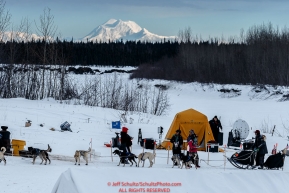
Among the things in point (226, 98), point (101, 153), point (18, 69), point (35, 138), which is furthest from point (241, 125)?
point (226, 98)

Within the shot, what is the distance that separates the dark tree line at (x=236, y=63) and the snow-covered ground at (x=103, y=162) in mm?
22626

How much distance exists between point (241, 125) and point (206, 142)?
3.60 meters

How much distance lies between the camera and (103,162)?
64.4 ft

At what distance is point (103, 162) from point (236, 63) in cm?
6621

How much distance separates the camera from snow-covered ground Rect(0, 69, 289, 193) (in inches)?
445

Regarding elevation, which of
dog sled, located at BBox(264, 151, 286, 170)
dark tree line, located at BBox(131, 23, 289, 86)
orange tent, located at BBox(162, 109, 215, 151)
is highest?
dark tree line, located at BBox(131, 23, 289, 86)

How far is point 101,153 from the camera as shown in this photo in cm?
2188

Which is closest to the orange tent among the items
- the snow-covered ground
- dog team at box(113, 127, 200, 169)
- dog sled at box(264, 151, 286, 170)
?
the snow-covered ground

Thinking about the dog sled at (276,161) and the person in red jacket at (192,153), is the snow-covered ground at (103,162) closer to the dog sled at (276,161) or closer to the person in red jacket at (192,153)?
the dog sled at (276,161)

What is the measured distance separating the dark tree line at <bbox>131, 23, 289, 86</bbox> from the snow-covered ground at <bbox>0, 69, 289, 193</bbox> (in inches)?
891

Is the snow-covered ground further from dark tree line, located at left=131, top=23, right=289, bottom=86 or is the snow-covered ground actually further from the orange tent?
dark tree line, located at left=131, top=23, right=289, bottom=86

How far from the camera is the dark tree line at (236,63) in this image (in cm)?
7188

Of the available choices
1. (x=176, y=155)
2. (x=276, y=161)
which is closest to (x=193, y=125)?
(x=176, y=155)

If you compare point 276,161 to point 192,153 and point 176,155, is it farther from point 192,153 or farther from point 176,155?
point 176,155
